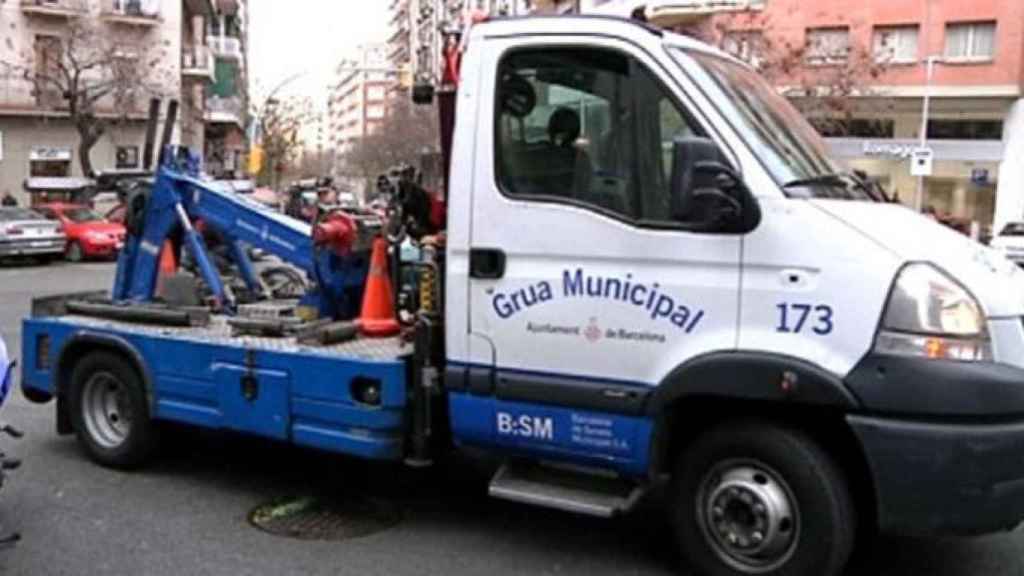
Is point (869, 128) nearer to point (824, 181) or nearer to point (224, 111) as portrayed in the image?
point (224, 111)

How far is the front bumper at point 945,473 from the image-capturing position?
436cm

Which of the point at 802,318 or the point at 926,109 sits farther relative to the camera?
the point at 926,109

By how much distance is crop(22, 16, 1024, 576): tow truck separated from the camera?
441 centimetres

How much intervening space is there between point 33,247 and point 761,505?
24.6 m

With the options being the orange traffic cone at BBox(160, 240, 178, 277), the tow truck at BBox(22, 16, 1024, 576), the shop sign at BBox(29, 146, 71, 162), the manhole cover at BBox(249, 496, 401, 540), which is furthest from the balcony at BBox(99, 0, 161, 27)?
the tow truck at BBox(22, 16, 1024, 576)

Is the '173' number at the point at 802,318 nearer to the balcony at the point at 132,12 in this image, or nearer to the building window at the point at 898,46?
the building window at the point at 898,46

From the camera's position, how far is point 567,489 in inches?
206

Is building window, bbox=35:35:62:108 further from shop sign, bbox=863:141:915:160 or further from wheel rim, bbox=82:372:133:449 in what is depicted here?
wheel rim, bbox=82:372:133:449

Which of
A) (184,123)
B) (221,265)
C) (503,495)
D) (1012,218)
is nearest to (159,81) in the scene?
(184,123)

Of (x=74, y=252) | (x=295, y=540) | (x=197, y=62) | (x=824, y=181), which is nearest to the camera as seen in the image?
(x=824, y=181)

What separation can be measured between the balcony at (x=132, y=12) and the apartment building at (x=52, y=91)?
40 millimetres

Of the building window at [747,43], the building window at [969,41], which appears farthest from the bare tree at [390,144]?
the building window at [969,41]

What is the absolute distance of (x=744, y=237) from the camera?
15.3ft

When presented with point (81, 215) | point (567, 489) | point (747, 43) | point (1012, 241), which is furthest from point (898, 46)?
point (567, 489)
